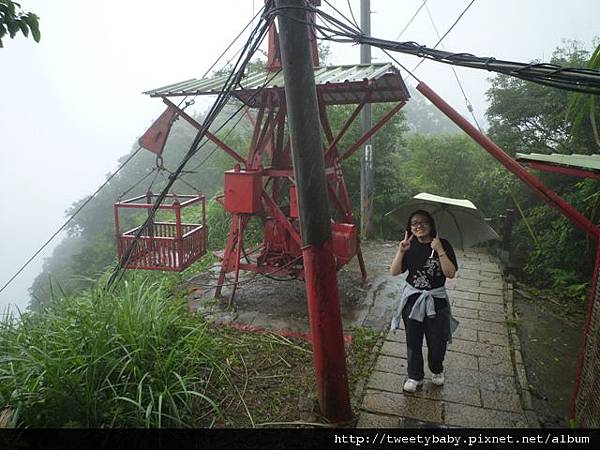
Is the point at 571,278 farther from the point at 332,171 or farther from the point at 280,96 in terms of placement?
the point at 280,96

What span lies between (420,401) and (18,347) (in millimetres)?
3333

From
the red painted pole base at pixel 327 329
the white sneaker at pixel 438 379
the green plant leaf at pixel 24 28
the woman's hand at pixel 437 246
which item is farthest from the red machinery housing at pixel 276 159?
the green plant leaf at pixel 24 28

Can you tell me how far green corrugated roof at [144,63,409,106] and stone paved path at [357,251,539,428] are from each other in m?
2.94

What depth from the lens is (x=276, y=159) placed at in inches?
231

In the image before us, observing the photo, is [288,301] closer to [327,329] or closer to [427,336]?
[427,336]

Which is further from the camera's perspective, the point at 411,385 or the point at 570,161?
the point at 411,385

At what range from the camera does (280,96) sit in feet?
17.8

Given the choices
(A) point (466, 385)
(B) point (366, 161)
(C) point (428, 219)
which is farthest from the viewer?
(B) point (366, 161)

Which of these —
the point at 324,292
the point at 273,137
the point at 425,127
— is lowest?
the point at 324,292

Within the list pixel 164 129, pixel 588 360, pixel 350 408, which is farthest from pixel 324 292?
pixel 164 129

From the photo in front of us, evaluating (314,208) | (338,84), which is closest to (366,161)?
(338,84)

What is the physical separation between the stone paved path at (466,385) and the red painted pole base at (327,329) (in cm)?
29

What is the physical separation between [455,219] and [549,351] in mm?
2403

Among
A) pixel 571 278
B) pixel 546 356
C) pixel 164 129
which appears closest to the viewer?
pixel 546 356
